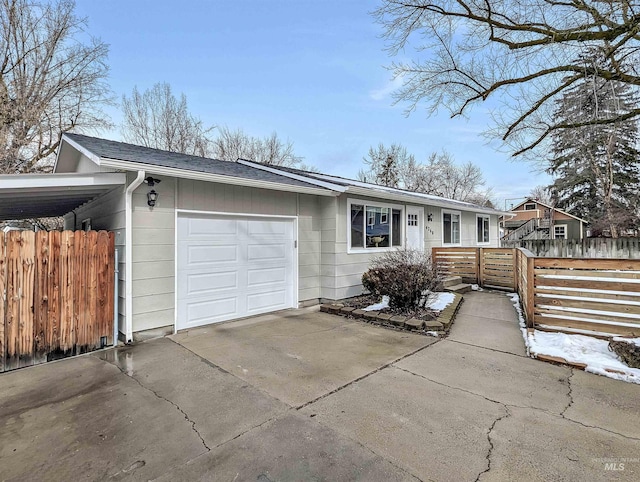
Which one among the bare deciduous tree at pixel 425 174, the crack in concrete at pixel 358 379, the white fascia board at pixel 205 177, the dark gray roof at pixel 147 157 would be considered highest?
the bare deciduous tree at pixel 425 174

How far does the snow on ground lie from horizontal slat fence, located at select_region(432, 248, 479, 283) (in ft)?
17.0

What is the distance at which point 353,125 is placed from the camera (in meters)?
16.7

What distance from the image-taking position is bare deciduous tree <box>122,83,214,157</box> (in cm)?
1828

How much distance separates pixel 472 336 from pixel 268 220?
4.19 metres

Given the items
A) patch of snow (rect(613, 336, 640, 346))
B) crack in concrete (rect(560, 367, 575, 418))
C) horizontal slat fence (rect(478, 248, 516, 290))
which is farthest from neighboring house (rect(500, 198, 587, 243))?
crack in concrete (rect(560, 367, 575, 418))

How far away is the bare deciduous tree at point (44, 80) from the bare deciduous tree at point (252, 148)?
7.54 meters

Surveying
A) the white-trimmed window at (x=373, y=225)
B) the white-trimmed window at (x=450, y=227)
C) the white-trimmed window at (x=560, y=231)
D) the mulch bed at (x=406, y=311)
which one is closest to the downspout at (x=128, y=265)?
the mulch bed at (x=406, y=311)

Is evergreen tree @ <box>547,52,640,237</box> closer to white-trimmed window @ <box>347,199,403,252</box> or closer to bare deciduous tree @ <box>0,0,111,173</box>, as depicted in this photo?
white-trimmed window @ <box>347,199,403,252</box>

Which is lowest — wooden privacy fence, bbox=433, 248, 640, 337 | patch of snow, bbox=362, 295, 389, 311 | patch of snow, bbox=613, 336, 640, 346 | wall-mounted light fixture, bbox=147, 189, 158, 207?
patch of snow, bbox=362, 295, 389, 311

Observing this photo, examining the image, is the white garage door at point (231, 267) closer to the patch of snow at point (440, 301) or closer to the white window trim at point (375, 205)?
the white window trim at point (375, 205)

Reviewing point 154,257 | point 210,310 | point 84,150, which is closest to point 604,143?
point 210,310

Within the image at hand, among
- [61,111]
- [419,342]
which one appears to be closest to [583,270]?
[419,342]

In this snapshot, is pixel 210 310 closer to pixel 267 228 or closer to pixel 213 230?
pixel 213 230

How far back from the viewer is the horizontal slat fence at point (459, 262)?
9.94 m
